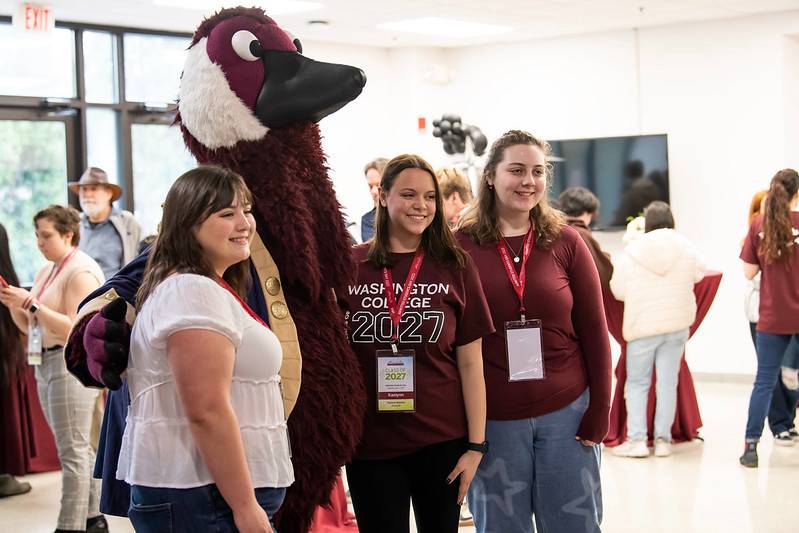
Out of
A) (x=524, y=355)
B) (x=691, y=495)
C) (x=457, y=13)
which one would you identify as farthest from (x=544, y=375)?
(x=457, y=13)

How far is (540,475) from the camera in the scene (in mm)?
2566

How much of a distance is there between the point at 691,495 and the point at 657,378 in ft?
3.36

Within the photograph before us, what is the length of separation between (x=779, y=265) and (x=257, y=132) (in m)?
3.97

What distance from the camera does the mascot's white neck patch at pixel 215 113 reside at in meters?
2.13

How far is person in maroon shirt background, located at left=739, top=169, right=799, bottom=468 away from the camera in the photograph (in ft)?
17.4

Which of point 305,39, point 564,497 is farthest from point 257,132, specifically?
point 305,39

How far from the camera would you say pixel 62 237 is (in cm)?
439

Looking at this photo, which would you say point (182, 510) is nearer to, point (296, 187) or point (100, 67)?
point (296, 187)

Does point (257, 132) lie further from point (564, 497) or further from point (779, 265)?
point (779, 265)

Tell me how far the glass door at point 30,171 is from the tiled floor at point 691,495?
272cm

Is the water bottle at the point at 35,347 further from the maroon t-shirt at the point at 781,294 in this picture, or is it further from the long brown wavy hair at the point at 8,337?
the maroon t-shirt at the point at 781,294

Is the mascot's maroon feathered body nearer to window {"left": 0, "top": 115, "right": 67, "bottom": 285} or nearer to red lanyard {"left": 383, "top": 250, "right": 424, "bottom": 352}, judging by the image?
red lanyard {"left": 383, "top": 250, "right": 424, "bottom": 352}

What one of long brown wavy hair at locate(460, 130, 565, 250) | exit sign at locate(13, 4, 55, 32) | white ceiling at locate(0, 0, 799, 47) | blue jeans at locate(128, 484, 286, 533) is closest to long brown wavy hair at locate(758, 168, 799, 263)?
white ceiling at locate(0, 0, 799, 47)

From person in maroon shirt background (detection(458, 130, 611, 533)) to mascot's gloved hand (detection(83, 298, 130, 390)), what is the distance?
1.05 metres
